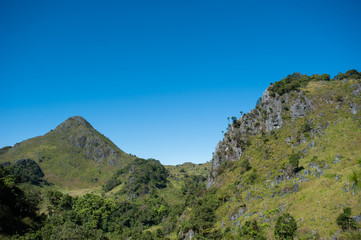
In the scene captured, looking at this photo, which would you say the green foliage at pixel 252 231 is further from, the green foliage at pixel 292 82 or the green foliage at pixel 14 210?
the green foliage at pixel 292 82

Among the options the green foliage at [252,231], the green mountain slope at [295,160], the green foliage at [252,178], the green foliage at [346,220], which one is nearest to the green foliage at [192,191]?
the green mountain slope at [295,160]

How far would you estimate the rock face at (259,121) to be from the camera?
9506 cm

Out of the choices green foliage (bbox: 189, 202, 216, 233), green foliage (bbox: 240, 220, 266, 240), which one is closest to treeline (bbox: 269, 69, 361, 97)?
green foliage (bbox: 189, 202, 216, 233)

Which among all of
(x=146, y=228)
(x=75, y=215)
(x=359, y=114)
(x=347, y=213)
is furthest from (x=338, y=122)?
(x=75, y=215)

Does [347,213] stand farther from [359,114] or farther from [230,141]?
[230,141]

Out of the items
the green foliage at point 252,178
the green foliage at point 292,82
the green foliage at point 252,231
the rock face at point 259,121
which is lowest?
the green foliage at point 252,231

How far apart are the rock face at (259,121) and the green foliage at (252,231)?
54854 mm

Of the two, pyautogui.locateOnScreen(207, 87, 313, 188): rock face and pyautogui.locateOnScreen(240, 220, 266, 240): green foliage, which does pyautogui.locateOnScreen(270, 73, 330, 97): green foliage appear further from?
pyautogui.locateOnScreen(240, 220, 266, 240): green foliage

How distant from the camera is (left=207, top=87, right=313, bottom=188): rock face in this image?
9506cm

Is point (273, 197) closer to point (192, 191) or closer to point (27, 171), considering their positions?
point (192, 191)

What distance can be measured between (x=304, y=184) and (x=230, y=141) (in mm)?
61771

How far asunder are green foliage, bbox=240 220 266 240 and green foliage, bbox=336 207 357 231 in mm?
17492

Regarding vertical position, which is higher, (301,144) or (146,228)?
(301,144)

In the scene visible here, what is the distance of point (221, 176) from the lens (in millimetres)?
102938
